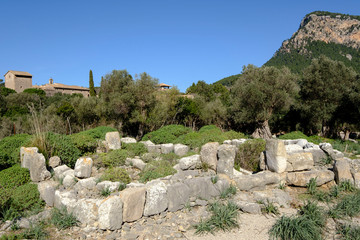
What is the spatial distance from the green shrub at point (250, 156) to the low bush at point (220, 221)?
119 inches

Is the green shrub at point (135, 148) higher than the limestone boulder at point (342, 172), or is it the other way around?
the green shrub at point (135, 148)

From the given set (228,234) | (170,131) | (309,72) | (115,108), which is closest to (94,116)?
(115,108)

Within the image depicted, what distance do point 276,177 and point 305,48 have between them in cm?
8300

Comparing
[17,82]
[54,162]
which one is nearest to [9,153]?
[54,162]

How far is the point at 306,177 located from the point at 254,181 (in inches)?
62.7

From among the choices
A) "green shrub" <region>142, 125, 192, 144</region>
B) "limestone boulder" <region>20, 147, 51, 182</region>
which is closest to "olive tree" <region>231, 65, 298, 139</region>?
"green shrub" <region>142, 125, 192, 144</region>

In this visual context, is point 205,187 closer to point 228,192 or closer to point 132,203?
point 228,192

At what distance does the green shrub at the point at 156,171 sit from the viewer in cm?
659

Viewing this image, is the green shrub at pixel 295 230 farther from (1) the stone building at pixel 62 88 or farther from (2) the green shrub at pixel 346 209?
(1) the stone building at pixel 62 88

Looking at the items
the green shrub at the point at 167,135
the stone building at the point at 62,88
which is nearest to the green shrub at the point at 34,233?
the green shrub at the point at 167,135

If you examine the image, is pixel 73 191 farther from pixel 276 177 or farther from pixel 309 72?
pixel 309 72

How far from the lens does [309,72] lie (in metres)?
17.6

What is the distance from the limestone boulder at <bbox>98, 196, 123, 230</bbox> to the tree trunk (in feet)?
46.9

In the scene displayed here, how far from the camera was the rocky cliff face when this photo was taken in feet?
283
